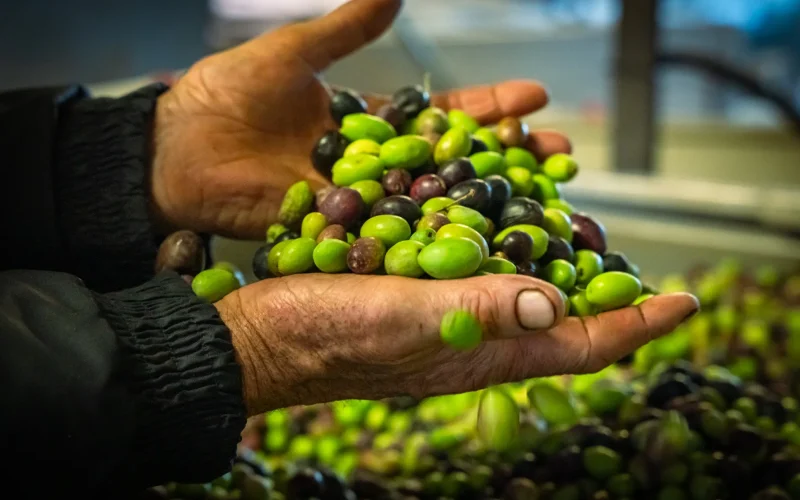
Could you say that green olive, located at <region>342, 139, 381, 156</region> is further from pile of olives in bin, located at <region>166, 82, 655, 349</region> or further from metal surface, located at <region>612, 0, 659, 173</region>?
metal surface, located at <region>612, 0, 659, 173</region>

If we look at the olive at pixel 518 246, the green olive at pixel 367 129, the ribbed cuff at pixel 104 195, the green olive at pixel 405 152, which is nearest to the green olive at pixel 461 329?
the olive at pixel 518 246

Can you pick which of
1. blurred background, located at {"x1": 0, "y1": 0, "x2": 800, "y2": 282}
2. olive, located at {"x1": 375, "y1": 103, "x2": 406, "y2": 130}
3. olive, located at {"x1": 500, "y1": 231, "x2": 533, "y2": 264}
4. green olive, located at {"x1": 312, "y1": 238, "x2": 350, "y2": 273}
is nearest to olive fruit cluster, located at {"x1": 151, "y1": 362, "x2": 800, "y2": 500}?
olive, located at {"x1": 500, "y1": 231, "x2": 533, "y2": 264}

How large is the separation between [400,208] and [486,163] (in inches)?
9.2

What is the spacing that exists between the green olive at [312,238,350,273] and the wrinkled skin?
0.03m

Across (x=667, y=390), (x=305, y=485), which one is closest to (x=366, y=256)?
(x=305, y=485)

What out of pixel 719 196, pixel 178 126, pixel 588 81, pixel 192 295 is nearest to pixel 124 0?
pixel 178 126

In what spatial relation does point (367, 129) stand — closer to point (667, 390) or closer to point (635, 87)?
point (667, 390)

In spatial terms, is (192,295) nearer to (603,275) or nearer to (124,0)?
(603,275)

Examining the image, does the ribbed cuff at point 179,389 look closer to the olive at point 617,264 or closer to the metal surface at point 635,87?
the olive at point 617,264

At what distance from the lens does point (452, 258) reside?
1.15 metres

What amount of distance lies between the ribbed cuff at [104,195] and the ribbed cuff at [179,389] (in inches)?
16.7

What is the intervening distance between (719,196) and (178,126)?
1907 mm

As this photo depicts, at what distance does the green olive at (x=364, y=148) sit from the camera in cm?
151

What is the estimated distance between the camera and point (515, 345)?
4.08 ft
